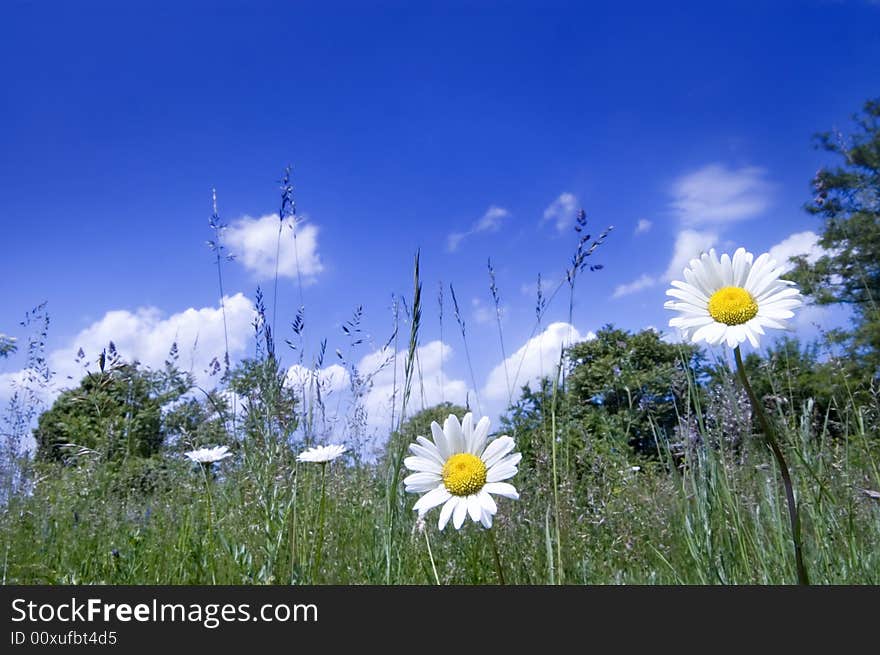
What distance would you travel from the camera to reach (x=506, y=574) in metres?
2.38

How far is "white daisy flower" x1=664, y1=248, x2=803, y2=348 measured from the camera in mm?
1329

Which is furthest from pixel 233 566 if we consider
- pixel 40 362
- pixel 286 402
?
pixel 40 362

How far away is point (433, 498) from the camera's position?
1.44m

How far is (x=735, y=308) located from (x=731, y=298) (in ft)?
0.08

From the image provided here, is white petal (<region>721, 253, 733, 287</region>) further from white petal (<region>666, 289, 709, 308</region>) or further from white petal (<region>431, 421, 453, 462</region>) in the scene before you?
white petal (<region>431, 421, 453, 462</region>)

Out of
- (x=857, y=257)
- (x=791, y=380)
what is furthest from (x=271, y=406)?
(x=857, y=257)

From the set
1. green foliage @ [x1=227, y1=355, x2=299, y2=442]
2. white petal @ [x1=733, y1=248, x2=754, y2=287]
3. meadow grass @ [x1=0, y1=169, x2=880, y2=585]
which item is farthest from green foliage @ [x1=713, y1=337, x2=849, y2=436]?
green foliage @ [x1=227, y1=355, x2=299, y2=442]

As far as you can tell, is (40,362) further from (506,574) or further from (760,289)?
(760,289)

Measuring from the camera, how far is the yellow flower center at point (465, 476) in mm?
1454

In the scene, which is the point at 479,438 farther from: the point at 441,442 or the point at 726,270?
the point at 726,270

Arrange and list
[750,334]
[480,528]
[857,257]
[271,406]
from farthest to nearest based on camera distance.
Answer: [857,257], [480,528], [271,406], [750,334]

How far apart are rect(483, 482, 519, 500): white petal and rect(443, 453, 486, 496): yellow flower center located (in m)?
0.02

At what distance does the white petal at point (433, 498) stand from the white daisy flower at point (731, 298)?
61 centimetres

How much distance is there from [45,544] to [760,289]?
3.24 metres
